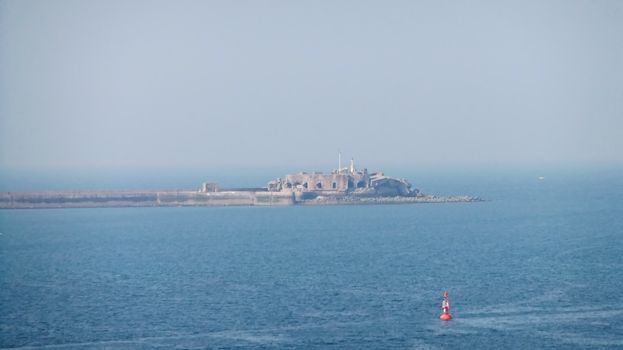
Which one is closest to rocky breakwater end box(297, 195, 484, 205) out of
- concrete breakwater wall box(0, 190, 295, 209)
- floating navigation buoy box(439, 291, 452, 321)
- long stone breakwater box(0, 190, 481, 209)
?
long stone breakwater box(0, 190, 481, 209)

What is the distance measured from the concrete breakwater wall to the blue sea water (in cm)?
1491

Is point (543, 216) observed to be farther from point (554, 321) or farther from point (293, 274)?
point (554, 321)

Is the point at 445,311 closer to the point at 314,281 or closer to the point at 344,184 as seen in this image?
the point at 314,281

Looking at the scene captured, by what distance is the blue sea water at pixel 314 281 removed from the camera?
47.8 metres

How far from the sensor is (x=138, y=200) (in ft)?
419

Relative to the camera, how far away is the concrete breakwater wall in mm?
124625

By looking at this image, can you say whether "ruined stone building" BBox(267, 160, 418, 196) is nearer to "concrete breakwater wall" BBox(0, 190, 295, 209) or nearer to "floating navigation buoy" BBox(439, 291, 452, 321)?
"concrete breakwater wall" BBox(0, 190, 295, 209)

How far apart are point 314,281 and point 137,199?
222 ft

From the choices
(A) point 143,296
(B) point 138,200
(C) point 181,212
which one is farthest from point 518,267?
(B) point 138,200

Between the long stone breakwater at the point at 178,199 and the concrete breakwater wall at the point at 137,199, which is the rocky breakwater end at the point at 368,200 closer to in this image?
the long stone breakwater at the point at 178,199

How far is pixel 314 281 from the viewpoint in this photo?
62844 mm

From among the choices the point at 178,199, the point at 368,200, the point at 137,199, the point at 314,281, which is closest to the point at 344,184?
the point at 368,200

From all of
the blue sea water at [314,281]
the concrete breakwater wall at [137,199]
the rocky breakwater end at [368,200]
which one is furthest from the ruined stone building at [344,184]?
the blue sea water at [314,281]

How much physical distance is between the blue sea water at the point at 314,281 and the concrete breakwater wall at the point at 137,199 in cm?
1491
